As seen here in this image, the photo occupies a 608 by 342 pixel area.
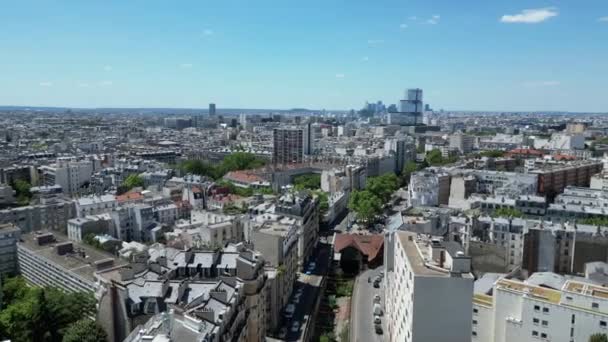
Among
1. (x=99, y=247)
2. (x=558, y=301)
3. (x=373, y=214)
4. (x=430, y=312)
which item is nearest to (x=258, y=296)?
(x=430, y=312)

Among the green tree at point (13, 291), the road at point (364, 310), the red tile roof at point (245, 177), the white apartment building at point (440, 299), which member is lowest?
the road at point (364, 310)

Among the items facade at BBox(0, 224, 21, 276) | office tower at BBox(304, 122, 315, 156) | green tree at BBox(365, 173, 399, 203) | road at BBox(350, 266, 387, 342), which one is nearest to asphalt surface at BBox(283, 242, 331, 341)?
road at BBox(350, 266, 387, 342)

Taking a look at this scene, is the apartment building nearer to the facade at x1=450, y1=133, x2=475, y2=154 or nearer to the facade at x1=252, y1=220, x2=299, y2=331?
the facade at x1=252, y1=220, x2=299, y2=331

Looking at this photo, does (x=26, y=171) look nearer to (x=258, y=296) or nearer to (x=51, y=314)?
(x=51, y=314)

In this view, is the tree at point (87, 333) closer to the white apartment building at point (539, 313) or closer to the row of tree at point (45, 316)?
the row of tree at point (45, 316)

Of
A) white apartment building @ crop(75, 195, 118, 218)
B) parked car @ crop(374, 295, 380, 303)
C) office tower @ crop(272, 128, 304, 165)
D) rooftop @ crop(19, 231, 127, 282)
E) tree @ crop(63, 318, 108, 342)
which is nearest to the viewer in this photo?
tree @ crop(63, 318, 108, 342)

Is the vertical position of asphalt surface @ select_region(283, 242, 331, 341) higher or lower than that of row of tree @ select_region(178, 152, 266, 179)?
lower

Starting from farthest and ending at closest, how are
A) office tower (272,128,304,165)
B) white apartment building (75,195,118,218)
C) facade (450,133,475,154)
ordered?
facade (450,133,475,154) < office tower (272,128,304,165) < white apartment building (75,195,118,218)

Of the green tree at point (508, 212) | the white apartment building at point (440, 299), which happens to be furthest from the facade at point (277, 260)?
the green tree at point (508, 212)
